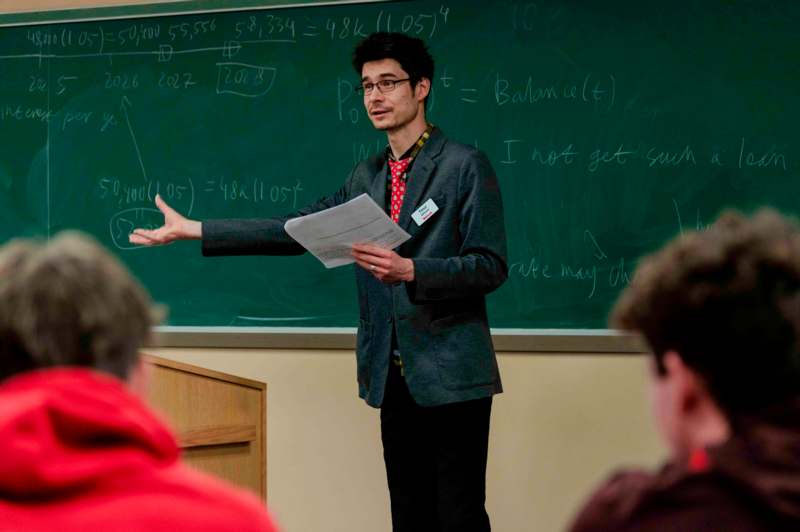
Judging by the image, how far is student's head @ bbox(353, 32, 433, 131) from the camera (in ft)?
9.46

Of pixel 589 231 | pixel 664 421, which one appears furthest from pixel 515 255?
pixel 664 421

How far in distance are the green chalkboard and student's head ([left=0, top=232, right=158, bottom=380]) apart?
2.67 meters

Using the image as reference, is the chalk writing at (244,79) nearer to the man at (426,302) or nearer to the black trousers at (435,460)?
the man at (426,302)

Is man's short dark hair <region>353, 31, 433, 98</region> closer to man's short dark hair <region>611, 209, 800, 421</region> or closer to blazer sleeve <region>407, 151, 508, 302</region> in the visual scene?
blazer sleeve <region>407, 151, 508, 302</region>

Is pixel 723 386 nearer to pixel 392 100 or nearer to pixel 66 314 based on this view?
pixel 66 314

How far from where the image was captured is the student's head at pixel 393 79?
2.88 m

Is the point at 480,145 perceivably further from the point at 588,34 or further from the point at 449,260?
the point at 449,260

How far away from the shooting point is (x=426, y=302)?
9.23 feet

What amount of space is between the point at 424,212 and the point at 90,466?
1.91 meters

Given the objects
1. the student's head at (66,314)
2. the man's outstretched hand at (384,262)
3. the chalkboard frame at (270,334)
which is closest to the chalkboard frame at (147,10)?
the chalkboard frame at (270,334)

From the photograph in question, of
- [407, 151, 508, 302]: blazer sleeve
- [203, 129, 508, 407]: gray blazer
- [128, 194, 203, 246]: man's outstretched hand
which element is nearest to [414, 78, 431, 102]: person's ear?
[203, 129, 508, 407]: gray blazer

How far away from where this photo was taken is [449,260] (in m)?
2.70

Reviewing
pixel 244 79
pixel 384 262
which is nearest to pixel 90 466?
pixel 384 262

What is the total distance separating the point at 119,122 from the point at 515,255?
1581mm
